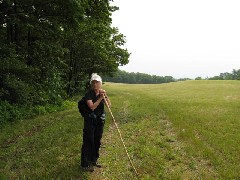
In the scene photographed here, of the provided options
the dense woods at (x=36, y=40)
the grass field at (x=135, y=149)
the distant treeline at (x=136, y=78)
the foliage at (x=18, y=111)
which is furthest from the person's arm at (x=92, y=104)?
the distant treeline at (x=136, y=78)

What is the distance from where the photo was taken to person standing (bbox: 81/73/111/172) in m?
10.2

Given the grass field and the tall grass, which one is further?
the tall grass

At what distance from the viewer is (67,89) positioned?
126 ft

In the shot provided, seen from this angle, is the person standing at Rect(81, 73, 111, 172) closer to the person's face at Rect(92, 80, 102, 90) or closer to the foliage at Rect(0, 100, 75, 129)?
the person's face at Rect(92, 80, 102, 90)

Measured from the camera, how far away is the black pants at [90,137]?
10461 millimetres

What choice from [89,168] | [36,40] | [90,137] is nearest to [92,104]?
[90,137]

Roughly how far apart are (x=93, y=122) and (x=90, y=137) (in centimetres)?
50

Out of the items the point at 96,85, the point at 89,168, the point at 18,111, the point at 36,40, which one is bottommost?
the point at 89,168

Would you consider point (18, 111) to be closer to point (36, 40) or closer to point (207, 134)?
point (36, 40)

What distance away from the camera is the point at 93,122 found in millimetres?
10531

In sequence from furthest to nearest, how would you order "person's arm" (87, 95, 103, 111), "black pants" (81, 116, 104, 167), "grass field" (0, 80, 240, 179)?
1. "grass field" (0, 80, 240, 179)
2. "black pants" (81, 116, 104, 167)
3. "person's arm" (87, 95, 103, 111)

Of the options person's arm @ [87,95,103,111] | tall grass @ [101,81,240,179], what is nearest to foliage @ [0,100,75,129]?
tall grass @ [101,81,240,179]

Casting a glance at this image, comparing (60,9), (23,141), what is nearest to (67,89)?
(60,9)

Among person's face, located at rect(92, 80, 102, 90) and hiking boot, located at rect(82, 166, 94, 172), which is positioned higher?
person's face, located at rect(92, 80, 102, 90)
